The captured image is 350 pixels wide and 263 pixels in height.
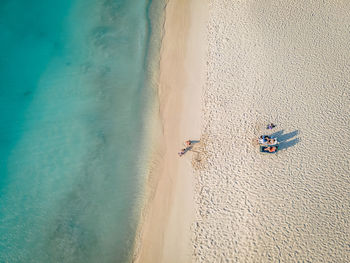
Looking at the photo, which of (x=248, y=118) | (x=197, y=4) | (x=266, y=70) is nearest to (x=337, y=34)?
(x=266, y=70)

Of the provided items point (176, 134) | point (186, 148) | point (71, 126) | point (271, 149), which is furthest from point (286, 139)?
point (71, 126)

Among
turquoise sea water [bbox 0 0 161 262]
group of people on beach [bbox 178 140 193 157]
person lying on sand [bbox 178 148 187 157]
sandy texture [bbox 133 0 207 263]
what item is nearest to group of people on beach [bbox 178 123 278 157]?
sandy texture [bbox 133 0 207 263]

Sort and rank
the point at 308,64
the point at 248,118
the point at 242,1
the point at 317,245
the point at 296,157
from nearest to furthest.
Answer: the point at 317,245 → the point at 296,157 → the point at 248,118 → the point at 308,64 → the point at 242,1

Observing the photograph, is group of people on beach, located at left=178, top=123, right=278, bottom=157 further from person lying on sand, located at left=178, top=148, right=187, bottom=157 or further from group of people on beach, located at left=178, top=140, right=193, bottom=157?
person lying on sand, located at left=178, top=148, right=187, bottom=157

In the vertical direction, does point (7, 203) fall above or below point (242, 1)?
below

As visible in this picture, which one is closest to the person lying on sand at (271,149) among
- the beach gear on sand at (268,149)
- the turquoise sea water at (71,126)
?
the beach gear on sand at (268,149)

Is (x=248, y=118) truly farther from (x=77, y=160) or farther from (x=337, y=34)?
(x=77, y=160)

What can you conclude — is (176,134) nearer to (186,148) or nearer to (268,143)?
(186,148)

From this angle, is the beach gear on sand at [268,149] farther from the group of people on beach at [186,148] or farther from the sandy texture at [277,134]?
the group of people on beach at [186,148]
